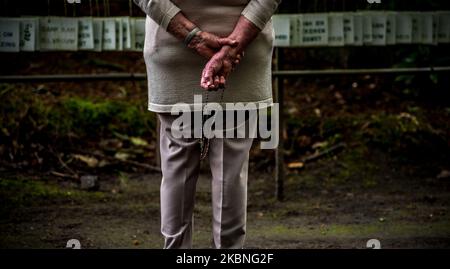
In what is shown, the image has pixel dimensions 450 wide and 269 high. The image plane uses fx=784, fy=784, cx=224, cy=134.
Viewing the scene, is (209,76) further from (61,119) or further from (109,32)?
(61,119)

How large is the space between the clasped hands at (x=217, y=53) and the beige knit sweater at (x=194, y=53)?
61 millimetres

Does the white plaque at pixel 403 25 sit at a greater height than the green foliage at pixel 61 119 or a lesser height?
greater

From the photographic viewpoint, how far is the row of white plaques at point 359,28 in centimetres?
462

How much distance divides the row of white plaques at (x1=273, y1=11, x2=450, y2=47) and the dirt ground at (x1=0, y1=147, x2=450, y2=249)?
3.27 ft

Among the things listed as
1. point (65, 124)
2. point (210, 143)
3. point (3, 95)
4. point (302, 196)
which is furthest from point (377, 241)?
point (3, 95)

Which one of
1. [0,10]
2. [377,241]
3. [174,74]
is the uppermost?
[0,10]

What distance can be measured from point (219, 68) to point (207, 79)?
0.07 meters

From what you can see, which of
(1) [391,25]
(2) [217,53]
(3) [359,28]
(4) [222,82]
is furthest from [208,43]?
(1) [391,25]

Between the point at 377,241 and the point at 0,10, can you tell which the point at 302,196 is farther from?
the point at 0,10

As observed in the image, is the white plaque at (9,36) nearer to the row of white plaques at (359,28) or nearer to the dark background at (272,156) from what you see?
the dark background at (272,156)

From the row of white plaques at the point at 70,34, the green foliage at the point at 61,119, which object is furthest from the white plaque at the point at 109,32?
the green foliage at the point at 61,119

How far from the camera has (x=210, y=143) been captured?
2.89 m
